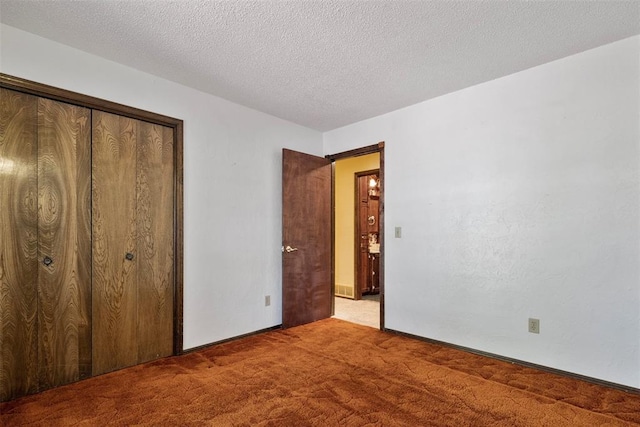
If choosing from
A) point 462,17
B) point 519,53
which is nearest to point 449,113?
point 519,53

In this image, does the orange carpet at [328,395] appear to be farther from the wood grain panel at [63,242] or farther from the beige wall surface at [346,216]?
the beige wall surface at [346,216]

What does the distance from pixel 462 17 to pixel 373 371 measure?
2588 millimetres

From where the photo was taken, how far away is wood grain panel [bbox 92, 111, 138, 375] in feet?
8.45

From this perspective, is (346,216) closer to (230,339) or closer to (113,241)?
(230,339)

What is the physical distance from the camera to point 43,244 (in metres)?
2.34

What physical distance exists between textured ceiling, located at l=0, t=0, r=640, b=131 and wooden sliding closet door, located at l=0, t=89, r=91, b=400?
0.64m

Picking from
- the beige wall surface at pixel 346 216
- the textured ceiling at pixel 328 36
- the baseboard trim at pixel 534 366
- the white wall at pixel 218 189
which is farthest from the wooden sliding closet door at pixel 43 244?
the beige wall surface at pixel 346 216

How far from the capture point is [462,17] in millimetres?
2086

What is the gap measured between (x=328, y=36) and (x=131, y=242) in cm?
224

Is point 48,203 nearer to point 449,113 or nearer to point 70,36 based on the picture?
point 70,36

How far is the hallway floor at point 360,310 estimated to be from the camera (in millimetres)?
4125

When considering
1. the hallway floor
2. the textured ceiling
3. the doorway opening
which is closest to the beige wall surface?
the doorway opening

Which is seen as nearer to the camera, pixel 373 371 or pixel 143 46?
pixel 143 46

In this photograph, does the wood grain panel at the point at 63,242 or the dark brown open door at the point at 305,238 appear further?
the dark brown open door at the point at 305,238
